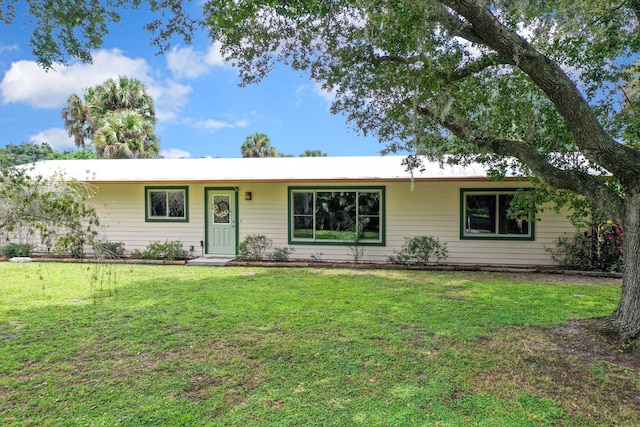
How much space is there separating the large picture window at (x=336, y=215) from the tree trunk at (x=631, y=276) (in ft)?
21.4

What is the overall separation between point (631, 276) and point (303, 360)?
4034 millimetres

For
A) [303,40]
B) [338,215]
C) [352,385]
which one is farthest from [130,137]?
[352,385]

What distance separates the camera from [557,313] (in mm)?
6016

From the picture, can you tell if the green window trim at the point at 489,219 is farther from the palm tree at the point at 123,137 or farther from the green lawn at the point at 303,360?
the palm tree at the point at 123,137

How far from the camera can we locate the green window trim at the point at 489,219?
1038cm

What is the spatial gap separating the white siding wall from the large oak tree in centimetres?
301

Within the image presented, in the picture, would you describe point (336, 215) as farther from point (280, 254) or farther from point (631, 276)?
point (631, 276)

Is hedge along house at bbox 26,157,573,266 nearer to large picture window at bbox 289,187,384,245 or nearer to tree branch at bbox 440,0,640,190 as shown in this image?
large picture window at bbox 289,187,384,245

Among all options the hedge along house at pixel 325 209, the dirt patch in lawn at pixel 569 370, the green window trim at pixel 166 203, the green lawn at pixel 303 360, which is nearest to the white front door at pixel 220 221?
the hedge along house at pixel 325 209

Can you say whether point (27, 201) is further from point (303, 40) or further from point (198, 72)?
point (198, 72)

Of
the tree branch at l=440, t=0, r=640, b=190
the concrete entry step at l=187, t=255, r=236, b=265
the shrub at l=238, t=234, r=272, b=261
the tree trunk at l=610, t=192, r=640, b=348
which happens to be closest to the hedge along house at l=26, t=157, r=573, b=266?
the concrete entry step at l=187, t=255, r=236, b=265

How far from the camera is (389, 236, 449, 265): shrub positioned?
1039 cm

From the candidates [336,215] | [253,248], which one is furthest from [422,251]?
[253,248]

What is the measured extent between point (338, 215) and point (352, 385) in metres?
7.79
